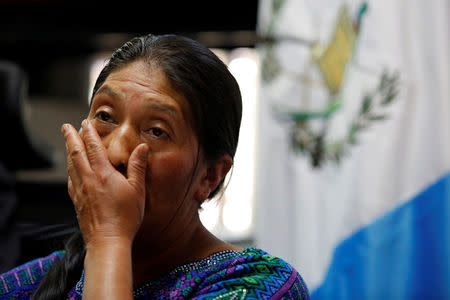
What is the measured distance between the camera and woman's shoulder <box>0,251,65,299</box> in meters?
1.13

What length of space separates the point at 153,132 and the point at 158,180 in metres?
0.08

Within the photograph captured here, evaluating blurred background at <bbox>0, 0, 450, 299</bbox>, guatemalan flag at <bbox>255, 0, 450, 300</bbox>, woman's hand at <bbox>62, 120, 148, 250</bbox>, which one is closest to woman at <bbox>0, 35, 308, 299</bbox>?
woman's hand at <bbox>62, 120, 148, 250</bbox>

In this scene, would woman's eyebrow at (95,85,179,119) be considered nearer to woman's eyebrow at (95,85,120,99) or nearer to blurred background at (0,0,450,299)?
woman's eyebrow at (95,85,120,99)

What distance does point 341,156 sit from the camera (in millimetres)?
2258

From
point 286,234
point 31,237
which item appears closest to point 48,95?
point 286,234

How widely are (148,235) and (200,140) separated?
190mm

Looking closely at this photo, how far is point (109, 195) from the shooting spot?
88 cm

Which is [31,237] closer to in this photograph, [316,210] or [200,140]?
[200,140]

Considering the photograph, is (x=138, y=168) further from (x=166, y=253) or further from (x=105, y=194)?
(x=166, y=253)

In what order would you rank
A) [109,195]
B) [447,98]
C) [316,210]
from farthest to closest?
[316,210], [447,98], [109,195]

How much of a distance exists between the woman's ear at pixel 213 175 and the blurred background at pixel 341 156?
333 millimetres

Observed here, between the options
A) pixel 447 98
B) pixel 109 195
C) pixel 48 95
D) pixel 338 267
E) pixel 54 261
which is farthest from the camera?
pixel 48 95

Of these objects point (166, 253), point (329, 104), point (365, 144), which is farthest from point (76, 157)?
point (329, 104)

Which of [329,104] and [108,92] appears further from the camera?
[329,104]
